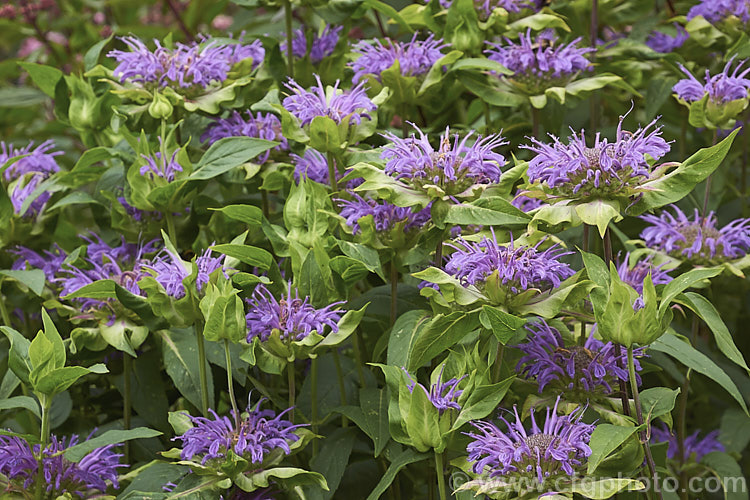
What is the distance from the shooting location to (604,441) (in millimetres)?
677

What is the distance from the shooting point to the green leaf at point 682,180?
29.3 inches

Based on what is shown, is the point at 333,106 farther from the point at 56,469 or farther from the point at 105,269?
the point at 56,469

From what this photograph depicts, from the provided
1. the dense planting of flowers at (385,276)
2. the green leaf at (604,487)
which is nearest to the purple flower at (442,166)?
the dense planting of flowers at (385,276)

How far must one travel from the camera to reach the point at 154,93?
103cm

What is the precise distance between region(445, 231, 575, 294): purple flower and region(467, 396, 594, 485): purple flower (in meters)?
0.12

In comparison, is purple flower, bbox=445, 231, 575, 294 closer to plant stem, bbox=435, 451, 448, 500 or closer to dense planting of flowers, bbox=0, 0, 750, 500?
dense planting of flowers, bbox=0, 0, 750, 500

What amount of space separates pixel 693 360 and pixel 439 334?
27cm

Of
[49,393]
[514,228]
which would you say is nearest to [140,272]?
[49,393]

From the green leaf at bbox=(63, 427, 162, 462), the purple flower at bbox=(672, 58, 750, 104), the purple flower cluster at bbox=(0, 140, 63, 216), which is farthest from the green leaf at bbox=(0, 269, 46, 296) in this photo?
the purple flower at bbox=(672, 58, 750, 104)

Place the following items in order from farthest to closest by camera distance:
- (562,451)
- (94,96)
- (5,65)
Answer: (5,65)
(94,96)
(562,451)

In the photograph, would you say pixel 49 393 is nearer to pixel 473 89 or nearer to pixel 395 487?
pixel 395 487

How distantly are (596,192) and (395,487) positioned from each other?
407 mm

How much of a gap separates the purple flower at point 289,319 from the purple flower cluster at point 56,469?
0.83 ft

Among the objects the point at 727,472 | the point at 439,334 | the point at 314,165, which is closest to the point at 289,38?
the point at 314,165
